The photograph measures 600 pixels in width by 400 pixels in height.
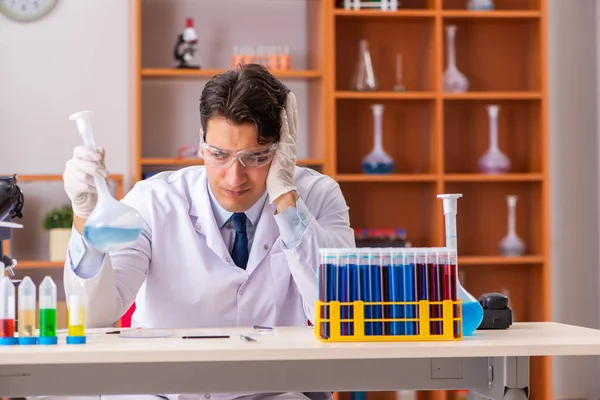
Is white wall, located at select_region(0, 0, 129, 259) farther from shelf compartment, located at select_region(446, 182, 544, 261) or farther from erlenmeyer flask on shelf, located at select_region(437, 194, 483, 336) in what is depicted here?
erlenmeyer flask on shelf, located at select_region(437, 194, 483, 336)

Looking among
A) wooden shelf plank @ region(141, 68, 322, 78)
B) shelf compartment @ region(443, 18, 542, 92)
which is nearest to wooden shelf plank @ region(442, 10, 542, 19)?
shelf compartment @ region(443, 18, 542, 92)

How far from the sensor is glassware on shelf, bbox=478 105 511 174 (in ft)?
13.1

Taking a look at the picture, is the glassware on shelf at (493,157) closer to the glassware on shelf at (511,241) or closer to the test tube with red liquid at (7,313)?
the glassware on shelf at (511,241)

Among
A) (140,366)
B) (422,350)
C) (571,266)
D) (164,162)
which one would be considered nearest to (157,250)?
(140,366)

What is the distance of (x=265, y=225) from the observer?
2105 millimetres

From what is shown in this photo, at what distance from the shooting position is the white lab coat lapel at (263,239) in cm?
207

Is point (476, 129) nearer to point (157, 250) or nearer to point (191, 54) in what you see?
point (191, 54)

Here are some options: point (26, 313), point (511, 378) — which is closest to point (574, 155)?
point (511, 378)

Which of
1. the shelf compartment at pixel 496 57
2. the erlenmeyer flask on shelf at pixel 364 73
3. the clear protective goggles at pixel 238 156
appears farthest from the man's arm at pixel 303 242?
the shelf compartment at pixel 496 57

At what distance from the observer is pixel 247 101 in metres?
2.01

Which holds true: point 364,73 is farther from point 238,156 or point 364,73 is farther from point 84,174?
point 84,174

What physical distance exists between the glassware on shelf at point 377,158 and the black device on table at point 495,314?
2108 millimetres

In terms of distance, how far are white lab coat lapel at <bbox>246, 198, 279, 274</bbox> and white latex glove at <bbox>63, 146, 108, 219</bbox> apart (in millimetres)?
487

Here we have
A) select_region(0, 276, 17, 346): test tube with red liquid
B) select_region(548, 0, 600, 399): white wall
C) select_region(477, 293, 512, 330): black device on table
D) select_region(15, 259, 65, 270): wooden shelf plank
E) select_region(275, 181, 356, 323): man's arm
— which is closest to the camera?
select_region(0, 276, 17, 346): test tube with red liquid
